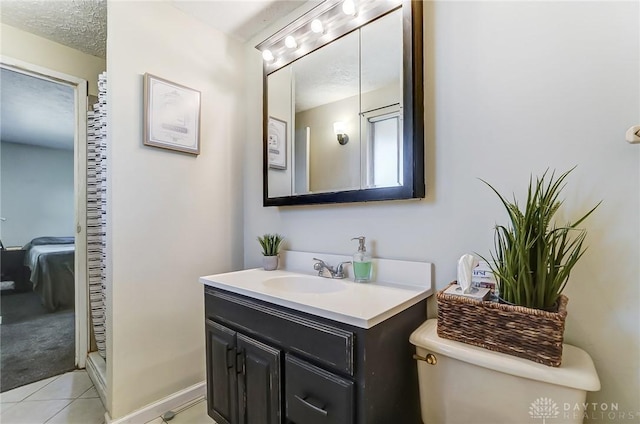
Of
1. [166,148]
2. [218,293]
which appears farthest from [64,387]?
[166,148]

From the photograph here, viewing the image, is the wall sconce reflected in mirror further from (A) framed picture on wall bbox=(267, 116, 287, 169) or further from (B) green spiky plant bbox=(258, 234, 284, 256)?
(B) green spiky plant bbox=(258, 234, 284, 256)

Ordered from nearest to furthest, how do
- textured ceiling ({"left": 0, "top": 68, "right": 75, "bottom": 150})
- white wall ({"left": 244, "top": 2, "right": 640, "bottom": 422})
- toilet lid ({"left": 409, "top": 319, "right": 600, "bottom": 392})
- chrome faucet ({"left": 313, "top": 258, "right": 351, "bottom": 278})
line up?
1. toilet lid ({"left": 409, "top": 319, "right": 600, "bottom": 392})
2. white wall ({"left": 244, "top": 2, "right": 640, "bottom": 422})
3. chrome faucet ({"left": 313, "top": 258, "right": 351, "bottom": 278})
4. textured ceiling ({"left": 0, "top": 68, "right": 75, "bottom": 150})

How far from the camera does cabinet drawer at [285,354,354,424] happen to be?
84cm

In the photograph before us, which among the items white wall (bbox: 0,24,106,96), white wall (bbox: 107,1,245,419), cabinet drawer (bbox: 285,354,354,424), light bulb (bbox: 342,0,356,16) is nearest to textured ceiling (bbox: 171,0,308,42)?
white wall (bbox: 107,1,245,419)

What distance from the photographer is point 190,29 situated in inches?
66.2

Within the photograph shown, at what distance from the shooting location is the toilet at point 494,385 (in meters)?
0.70

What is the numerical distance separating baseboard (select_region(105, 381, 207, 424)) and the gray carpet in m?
0.95

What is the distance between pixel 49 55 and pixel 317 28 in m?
1.83

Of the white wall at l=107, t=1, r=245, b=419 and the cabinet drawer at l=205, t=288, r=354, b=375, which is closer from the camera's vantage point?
the cabinet drawer at l=205, t=288, r=354, b=375

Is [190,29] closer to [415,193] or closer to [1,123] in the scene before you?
[415,193]

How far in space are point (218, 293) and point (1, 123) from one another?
4.62 metres

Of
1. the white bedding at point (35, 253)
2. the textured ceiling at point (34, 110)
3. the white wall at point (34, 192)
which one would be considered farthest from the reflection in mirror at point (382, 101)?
the white wall at point (34, 192)

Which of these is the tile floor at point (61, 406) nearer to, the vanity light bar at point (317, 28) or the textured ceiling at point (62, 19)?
the vanity light bar at point (317, 28)

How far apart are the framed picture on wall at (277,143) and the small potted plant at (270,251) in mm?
424
